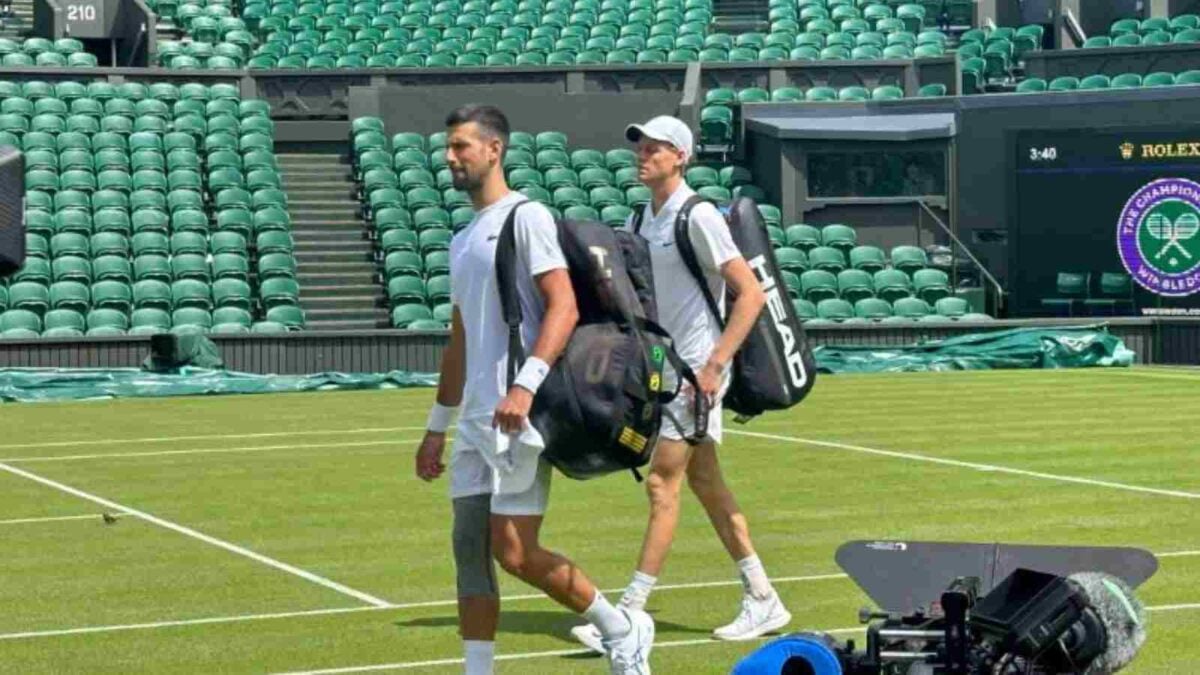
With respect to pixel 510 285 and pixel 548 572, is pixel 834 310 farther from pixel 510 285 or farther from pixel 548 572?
pixel 510 285

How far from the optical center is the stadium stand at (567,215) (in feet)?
117

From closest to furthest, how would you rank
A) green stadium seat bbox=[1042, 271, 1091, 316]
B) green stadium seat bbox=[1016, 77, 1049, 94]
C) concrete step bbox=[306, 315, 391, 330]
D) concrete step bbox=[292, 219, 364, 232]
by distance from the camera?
green stadium seat bbox=[1042, 271, 1091, 316], concrete step bbox=[306, 315, 391, 330], concrete step bbox=[292, 219, 364, 232], green stadium seat bbox=[1016, 77, 1049, 94]

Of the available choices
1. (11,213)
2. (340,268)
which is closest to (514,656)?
(11,213)

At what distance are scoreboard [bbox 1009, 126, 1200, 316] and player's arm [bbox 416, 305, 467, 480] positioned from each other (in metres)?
26.2

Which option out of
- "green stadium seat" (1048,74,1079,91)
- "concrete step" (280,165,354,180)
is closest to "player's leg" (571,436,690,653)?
"concrete step" (280,165,354,180)

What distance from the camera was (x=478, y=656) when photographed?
8.70 meters

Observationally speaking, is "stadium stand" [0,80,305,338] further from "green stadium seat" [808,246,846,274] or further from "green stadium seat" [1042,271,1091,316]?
"green stadium seat" [1042,271,1091,316]

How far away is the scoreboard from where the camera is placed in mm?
34125

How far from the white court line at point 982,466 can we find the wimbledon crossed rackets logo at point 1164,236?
13360mm

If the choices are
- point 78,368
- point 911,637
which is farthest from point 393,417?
point 911,637

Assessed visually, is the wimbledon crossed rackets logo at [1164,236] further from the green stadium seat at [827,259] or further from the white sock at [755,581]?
the white sock at [755,581]

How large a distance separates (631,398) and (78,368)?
76.2 feet

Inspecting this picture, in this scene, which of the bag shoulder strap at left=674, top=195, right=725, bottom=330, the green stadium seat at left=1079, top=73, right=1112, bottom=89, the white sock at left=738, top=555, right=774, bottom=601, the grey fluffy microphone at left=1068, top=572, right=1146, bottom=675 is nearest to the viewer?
the grey fluffy microphone at left=1068, top=572, right=1146, bottom=675

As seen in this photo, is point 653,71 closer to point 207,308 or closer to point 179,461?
point 207,308
